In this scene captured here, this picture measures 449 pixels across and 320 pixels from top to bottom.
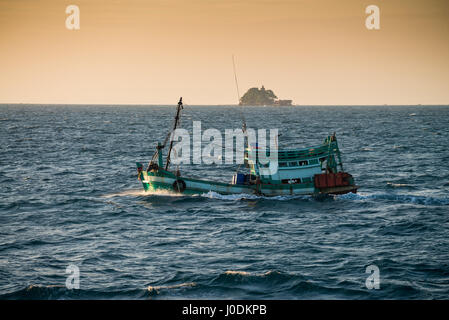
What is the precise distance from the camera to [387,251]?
25547mm

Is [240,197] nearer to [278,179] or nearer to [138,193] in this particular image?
[278,179]

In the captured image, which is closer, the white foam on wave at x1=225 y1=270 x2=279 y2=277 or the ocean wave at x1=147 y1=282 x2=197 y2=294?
the ocean wave at x1=147 y1=282 x2=197 y2=294

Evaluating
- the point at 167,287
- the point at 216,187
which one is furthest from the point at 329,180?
the point at 167,287

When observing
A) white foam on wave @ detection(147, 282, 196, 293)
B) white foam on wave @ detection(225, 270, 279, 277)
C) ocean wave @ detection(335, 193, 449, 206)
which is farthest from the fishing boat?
white foam on wave @ detection(147, 282, 196, 293)

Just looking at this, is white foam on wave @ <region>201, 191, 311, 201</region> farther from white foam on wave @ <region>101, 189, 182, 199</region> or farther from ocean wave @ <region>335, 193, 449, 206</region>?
ocean wave @ <region>335, 193, 449, 206</region>

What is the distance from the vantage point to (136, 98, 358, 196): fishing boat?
39844 mm

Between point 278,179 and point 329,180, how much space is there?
14.8 ft

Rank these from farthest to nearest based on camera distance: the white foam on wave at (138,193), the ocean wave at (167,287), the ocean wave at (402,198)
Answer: the white foam on wave at (138,193) → the ocean wave at (402,198) → the ocean wave at (167,287)

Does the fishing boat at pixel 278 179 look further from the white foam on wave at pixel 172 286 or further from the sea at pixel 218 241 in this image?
the white foam on wave at pixel 172 286

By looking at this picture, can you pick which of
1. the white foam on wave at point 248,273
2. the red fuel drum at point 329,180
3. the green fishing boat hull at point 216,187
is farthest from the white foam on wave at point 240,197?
the white foam on wave at point 248,273

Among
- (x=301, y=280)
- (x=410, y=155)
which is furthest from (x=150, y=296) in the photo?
(x=410, y=155)

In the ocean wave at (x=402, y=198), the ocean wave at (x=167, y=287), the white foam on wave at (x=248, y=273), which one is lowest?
the ocean wave at (x=167, y=287)

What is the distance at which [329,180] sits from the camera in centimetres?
4016

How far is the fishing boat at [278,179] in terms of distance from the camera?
39.8 m
